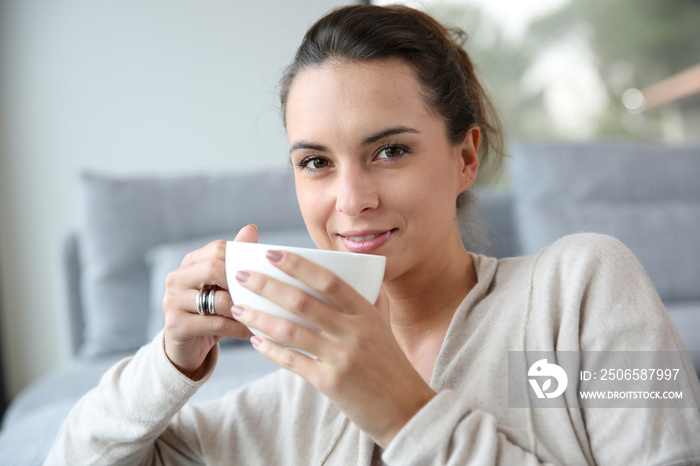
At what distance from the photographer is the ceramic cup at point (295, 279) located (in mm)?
688

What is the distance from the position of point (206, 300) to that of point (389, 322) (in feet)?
0.94

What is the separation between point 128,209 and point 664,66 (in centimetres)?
329

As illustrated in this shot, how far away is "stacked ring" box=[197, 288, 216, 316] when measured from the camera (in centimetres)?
90

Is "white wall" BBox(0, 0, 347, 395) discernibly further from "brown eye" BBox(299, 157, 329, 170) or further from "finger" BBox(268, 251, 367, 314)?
"finger" BBox(268, 251, 367, 314)

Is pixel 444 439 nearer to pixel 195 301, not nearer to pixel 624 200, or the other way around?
pixel 195 301

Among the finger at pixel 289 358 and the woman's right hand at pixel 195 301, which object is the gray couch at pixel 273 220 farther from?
the finger at pixel 289 358

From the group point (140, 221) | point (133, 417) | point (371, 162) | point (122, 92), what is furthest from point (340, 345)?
point (122, 92)

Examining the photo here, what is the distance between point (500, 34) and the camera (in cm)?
351

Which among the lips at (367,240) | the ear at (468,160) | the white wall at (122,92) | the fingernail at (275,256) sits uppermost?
the white wall at (122,92)

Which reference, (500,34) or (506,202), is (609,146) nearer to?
(506,202)

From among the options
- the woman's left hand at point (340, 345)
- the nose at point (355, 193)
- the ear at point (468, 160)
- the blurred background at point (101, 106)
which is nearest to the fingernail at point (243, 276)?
the woman's left hand at point (340, 345)

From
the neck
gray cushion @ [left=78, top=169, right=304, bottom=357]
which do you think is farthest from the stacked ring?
gray cushion @ [left=78, top=169, right=304, bottom=357]

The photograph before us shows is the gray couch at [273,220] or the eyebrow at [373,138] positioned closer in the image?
the eyebrow at [373,138]

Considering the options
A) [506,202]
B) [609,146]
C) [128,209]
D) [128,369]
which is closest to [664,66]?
[609,146]
